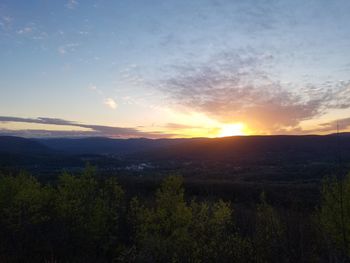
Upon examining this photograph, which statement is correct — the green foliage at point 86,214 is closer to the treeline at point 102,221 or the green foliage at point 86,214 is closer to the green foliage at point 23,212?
the treeline at point 102,221

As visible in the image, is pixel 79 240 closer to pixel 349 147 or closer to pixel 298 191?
pixel 298 191

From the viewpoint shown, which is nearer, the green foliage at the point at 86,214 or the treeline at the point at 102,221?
the treeline at the point at 102,221

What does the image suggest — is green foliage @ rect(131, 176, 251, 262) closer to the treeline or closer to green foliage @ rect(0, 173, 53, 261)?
the treeline

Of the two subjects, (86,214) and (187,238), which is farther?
(86,214)

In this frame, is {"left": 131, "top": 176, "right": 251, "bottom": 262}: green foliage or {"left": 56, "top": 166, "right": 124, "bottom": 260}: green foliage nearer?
{"left": 131, "top": 176, "right": 251, "bottom": 262}: green foliage

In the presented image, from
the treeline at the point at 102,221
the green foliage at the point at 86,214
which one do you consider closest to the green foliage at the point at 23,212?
the treeline at the point at 102,221

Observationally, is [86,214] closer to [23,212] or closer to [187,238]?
[23,212]

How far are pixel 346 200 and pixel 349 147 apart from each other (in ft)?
592

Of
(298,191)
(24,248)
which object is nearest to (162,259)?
(24,248)

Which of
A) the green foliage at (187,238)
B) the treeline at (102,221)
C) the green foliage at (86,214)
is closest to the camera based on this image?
the green foliage at (187,238)

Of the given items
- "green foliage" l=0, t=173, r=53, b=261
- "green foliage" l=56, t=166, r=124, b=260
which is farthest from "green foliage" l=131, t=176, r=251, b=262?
"green foliage" l=0, t=173, r=53, b=261

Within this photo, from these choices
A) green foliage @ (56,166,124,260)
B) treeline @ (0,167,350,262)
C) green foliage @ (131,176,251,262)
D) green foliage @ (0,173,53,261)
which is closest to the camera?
green foliage @ (131,176,251,262)

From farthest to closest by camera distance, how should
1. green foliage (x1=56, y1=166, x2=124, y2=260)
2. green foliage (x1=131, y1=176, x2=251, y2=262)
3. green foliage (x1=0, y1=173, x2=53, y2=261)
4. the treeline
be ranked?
green foliage (x1=0, y1=173, x2=53, y2=261)
green foliage (x1=56, y1=166, x2=124, y2=260)
the treeline
green foliage (x1=131, y1=176, x2=251, y2=262)

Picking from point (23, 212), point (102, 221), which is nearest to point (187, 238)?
point (102, 221)
